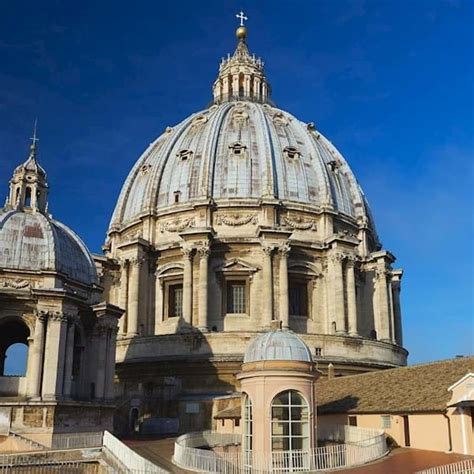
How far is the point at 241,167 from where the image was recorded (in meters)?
57.5

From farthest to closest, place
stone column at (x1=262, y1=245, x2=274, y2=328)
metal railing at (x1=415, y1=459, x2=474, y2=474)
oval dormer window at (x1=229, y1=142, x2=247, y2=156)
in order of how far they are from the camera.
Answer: oval dormer window at (x1=229, y1=142, x2=247, y2=156), stone column at (x1=262, y1=245, x2=274, y2=328), metal railing at (x1=415, y1=459, x2=474, y2=474)

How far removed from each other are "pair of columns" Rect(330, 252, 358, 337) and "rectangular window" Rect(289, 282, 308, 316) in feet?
8.50

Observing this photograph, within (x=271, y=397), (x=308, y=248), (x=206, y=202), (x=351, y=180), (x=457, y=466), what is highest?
(x=351, y=180)

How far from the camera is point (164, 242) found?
181 ft

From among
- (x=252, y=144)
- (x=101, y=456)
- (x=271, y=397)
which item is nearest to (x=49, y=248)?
(x=101, y=456)

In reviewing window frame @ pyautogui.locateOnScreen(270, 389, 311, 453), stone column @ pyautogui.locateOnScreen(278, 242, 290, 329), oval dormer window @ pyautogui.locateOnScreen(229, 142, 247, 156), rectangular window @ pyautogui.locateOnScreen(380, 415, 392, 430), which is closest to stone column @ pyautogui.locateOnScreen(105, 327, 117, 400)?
stone column @ pyautogui.locateOnScreen(278, 242, 290, 329)

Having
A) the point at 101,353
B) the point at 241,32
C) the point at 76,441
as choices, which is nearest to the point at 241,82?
the point at 241,32

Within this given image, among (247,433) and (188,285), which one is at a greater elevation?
(188,285)

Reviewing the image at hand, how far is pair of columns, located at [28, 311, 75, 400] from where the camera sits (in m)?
31.9

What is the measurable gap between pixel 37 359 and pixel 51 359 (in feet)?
2.32

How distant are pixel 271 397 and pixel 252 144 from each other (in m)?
39.3

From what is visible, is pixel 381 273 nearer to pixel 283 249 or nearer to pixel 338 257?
pixel 338 257

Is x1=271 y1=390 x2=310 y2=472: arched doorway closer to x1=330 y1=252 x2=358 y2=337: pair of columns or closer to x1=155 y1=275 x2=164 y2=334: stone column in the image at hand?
x1=330 y1=252 x2=358 y2=337: pair of columns

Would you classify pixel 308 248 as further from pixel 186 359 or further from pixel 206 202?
pixel 186 359
